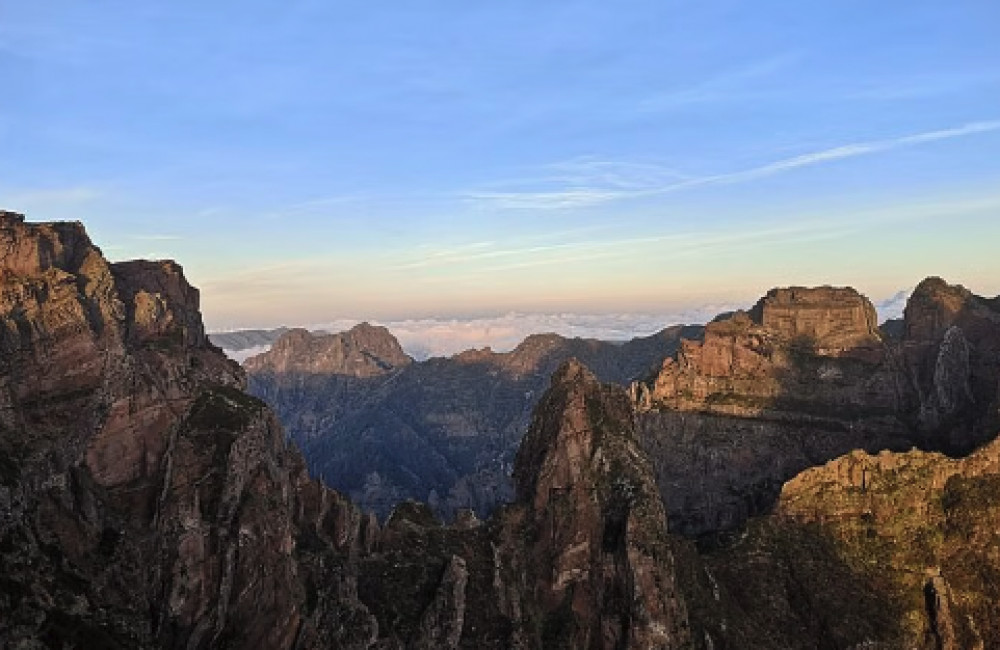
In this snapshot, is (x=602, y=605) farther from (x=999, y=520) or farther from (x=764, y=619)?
(x=999, y=520)

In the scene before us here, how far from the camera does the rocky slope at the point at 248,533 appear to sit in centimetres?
10450

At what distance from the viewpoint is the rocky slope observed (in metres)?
104

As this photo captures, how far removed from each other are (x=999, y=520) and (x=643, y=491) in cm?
8533

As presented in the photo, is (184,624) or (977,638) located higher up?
(184,624)

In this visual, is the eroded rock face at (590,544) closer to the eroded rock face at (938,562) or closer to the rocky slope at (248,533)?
the rocky slope at (248,533)

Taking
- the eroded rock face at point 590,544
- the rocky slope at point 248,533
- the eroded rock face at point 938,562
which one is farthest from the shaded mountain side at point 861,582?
the rocky slope at point 248,533

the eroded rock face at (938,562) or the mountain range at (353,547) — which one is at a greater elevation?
the mountain range at (353,547)

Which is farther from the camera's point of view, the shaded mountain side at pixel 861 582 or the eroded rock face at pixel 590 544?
the shaded mountain side at pixel 861 582

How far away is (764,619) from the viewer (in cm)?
17462

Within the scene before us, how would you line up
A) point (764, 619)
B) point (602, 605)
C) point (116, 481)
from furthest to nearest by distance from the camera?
point (764, 619)
point (602, 605)
point (116, 481)

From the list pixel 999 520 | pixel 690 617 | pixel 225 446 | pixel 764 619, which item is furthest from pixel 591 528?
pixel 999 520

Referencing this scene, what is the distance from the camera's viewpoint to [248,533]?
12412 centimetres

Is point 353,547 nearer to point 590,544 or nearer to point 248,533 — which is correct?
point 248,533

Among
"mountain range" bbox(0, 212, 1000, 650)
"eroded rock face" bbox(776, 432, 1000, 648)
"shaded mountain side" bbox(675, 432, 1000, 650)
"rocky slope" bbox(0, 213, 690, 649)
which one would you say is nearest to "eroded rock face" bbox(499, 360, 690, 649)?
"rocky slope" bbox(0, 213, 690, 649)
